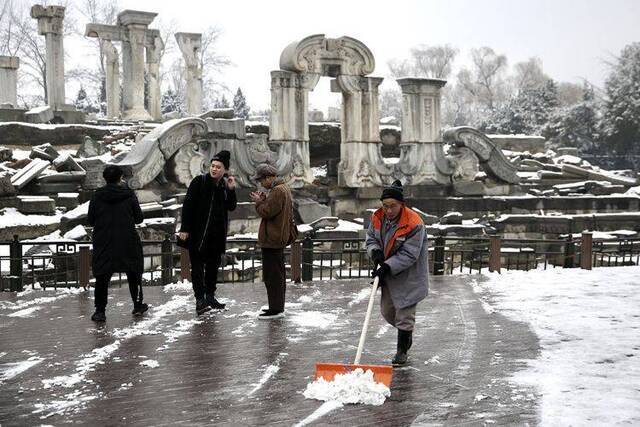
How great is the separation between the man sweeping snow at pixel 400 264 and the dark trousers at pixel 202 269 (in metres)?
2.71

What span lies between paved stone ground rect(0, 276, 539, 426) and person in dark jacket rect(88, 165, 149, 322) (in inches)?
24.9

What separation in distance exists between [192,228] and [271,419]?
13.1 ft

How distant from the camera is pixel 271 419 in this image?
548cm

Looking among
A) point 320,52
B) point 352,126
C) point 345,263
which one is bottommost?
point 345,263

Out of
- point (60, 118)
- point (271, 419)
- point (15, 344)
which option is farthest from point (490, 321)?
point (60, 118)

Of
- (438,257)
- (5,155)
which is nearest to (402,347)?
(438,257)

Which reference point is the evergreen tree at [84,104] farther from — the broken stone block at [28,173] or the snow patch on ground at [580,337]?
the snow patch on ground at [580,337]

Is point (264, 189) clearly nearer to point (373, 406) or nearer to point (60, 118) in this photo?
point (373, 406)

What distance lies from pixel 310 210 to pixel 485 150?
647 cm

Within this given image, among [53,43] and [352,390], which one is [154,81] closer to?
[53,43]

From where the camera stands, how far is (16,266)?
11.9 meters

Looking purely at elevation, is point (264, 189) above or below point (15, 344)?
above

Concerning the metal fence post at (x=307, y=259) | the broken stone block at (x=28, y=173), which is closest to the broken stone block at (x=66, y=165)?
the broken stone block at (x=28, y=173)

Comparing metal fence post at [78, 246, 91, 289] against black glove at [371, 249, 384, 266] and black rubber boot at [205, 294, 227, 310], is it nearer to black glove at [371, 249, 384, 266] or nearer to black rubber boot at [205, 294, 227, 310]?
black rubber boot at [205, 294, 227, 310]
